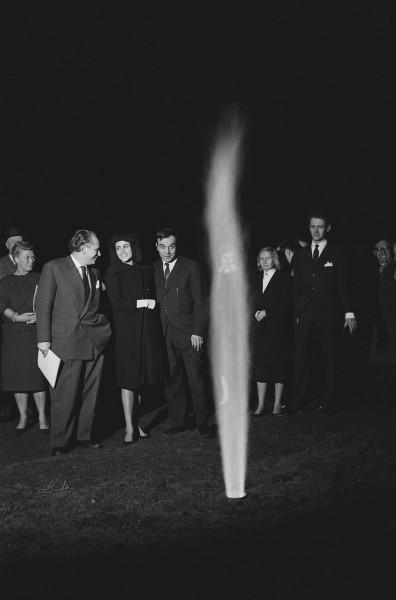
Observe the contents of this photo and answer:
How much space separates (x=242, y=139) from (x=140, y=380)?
660 inches

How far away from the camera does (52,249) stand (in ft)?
47.6

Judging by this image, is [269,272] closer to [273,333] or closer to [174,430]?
[273,333]

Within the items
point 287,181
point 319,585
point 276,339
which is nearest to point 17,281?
point 276,339

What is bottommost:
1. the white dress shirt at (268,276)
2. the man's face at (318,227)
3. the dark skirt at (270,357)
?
the dark skirt at (270,357)

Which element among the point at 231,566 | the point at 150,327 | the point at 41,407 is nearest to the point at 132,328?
the point at 150,327

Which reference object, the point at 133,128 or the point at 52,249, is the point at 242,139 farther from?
the point at 52,249

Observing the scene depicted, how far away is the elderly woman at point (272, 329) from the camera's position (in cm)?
1002

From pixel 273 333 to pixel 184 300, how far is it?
1715mm

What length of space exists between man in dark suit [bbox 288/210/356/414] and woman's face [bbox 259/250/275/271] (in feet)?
1.15

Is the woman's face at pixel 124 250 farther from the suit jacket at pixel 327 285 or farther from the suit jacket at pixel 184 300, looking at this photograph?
the suit jacket at pixel 327 285

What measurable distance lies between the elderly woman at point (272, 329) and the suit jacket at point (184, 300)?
1.37 meters

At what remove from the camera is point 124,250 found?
8586 mm

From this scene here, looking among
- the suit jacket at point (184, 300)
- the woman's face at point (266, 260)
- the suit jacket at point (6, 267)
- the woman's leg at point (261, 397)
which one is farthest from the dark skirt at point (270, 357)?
the suit jacket at point (6, 267)

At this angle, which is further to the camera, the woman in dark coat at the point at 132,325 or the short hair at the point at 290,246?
the short hair at the point at 290,246
